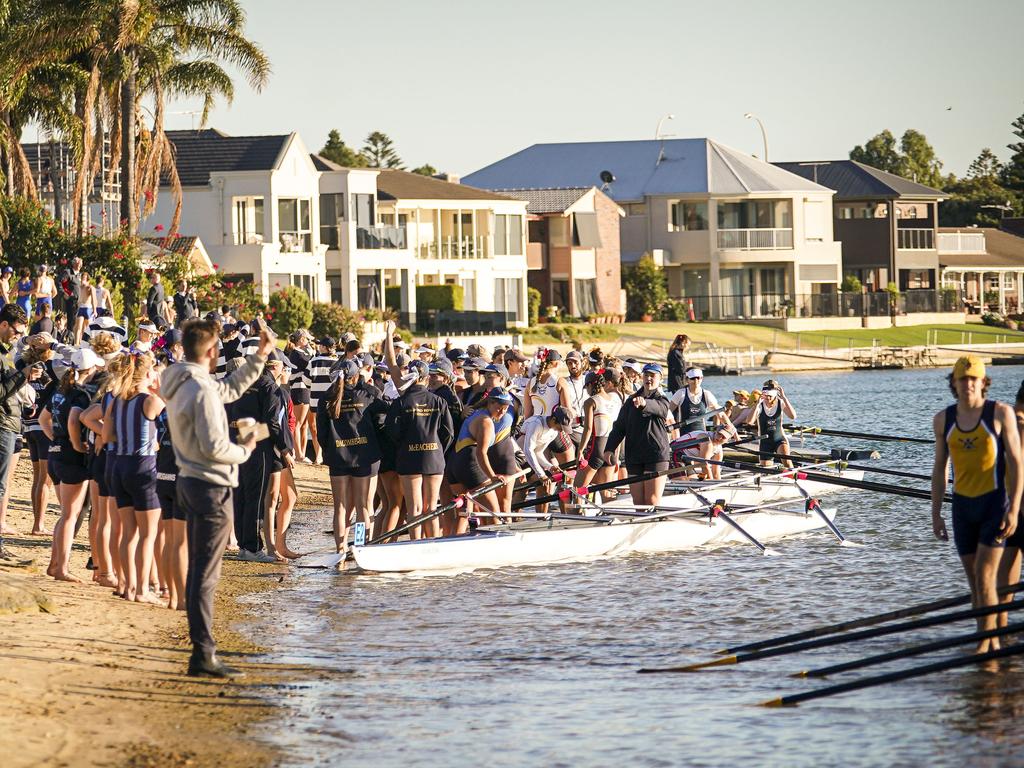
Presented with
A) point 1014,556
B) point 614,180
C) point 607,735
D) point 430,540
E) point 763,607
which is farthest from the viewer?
point 614,180

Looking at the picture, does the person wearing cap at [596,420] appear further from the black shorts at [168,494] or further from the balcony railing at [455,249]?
the balcony railing at [455,249]

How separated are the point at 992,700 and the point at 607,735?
108 inches

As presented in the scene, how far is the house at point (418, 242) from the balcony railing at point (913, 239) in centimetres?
3003

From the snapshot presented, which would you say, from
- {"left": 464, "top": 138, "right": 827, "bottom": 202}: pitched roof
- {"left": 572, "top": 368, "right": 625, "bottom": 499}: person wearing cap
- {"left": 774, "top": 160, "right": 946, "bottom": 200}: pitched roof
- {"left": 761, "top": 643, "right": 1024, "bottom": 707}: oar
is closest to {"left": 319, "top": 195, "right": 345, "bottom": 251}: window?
{"left": 464, "top": 138, "right": 827, "bottom": 202}: pitched roof

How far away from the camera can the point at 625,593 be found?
1488 cm

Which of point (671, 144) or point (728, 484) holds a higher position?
point (671, 144)

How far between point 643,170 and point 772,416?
64886mm

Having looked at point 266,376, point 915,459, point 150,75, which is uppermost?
point 150,75

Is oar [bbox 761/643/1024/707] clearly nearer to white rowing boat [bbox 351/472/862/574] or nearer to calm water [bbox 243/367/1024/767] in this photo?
calm water [bbox 243/367/1024/767]

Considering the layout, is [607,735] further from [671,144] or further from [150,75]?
[671,144]

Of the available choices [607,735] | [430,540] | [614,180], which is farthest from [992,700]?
[614,180]

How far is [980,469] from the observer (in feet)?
32.9

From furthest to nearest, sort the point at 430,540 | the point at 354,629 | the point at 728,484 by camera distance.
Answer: the point at 728,484 < the point at 430,540 < the point at 354,629

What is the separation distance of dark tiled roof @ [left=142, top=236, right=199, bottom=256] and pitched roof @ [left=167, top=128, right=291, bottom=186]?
7043 millimetres
